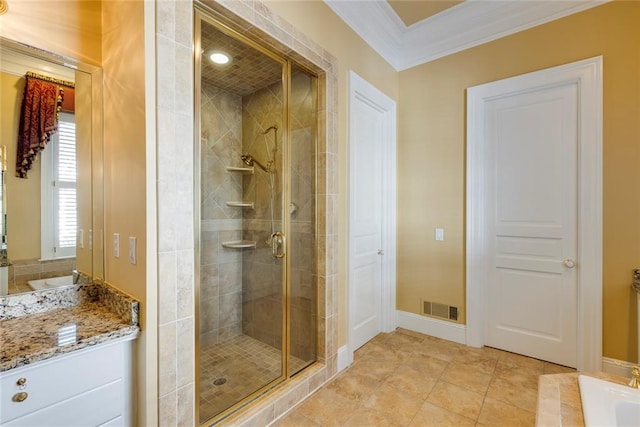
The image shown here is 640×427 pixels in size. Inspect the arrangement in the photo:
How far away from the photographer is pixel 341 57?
7.89ft

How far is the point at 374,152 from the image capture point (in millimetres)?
2980

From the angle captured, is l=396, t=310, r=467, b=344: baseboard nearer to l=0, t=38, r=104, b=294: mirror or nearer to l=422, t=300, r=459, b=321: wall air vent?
l=422, t=300, r=459, b=321: wall air vent

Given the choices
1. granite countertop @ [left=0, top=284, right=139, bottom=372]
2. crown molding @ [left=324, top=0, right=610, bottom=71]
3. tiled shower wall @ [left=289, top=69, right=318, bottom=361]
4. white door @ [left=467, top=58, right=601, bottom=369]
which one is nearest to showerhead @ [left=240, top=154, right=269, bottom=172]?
tiled shower wall @ [left=289, top=69, right=318, bottom=361]

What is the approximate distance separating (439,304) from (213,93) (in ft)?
8.96

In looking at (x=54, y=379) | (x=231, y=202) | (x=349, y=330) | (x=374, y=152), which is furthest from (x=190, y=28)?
(x=349, y=330)

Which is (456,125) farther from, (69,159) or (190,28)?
(69,159)

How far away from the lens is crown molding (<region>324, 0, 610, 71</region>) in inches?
94.7

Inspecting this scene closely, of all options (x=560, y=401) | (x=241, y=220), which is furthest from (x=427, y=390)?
(x=241, y=220)

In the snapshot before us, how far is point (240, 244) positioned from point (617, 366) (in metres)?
2.90

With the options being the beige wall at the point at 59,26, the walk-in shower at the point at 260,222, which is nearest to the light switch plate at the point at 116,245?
the walk-in shower at the point at 260,222

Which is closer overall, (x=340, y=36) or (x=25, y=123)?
(x=25, y=123)

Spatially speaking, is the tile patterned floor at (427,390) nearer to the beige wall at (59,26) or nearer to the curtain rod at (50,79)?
the curtain rod at (50,79)

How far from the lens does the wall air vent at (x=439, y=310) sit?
2.92 m

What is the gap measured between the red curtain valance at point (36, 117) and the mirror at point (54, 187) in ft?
0.05
